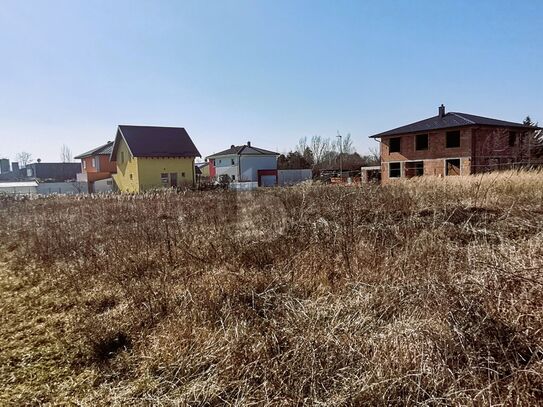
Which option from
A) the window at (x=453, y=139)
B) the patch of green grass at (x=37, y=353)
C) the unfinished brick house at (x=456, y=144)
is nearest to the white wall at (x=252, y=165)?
the unfinished brick house at (x=456, y=144)

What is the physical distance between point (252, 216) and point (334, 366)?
19.5ft

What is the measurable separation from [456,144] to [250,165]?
22.1 metres

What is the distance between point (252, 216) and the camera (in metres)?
8.19

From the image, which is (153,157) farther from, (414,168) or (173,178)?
(414,168)

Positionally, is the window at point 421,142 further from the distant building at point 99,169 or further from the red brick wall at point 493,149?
the distant building at point 99,169

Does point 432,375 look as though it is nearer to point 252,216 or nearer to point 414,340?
point 414,340

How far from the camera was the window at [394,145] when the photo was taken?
91.7 feet

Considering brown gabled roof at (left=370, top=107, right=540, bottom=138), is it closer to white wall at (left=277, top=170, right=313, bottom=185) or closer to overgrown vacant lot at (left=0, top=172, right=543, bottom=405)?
white wall at (left=277, top=170, right=313, bottom=185)

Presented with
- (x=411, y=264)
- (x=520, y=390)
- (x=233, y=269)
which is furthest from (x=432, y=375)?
(x=233, y=269)

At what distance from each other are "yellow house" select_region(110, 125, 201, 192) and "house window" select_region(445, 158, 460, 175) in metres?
19.9

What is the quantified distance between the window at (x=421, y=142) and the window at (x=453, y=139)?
175 cm

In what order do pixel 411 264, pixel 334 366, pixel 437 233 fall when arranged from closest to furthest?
pixel 334 366
pixel 411 264
pixel 437 233

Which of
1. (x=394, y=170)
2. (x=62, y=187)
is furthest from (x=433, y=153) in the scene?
(x=62, y=187)

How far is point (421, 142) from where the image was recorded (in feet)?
86.8
